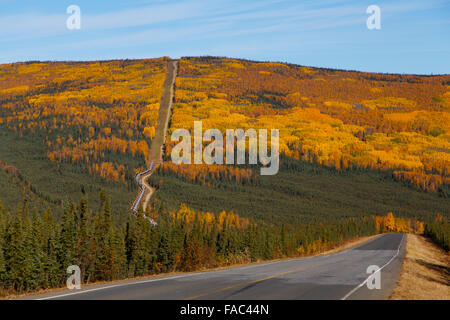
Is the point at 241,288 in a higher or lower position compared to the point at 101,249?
higher

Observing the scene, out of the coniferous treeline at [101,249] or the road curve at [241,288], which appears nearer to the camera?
the road curve at [241,288]

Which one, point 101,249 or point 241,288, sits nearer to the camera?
point 241,288

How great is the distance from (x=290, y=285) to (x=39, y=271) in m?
44.5

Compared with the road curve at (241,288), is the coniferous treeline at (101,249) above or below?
below

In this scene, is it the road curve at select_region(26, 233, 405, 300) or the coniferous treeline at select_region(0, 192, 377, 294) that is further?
the coniferous treeline at select_region(0, 192, 377, 294)

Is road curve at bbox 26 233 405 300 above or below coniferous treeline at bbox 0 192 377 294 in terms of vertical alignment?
above
